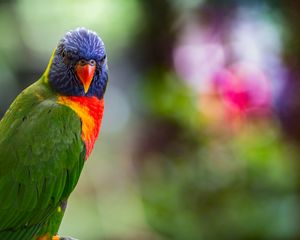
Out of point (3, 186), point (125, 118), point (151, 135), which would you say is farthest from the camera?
point (125, 118)

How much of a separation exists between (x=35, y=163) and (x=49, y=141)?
6cm

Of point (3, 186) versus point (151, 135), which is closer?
point (3, 186)

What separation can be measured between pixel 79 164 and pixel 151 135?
59.3 inches

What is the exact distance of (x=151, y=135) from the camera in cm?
345

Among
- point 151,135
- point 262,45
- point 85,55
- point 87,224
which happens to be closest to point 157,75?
point 151,135

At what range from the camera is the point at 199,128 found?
309 centimetres

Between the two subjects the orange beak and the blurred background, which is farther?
the blurred background

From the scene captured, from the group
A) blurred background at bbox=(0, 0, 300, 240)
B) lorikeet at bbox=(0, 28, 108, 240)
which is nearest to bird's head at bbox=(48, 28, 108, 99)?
lorikeet at bbox=(0, 28, 108, 240)

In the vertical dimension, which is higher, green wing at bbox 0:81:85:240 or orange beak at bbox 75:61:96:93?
orange beak at bbox 75:61:96:93

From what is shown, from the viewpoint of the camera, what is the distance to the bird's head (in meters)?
1.95

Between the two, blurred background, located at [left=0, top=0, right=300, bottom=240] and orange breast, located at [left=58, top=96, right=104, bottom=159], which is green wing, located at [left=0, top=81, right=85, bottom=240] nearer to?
orange breast, located at [left=58, top=96, right=104, bottom=159]

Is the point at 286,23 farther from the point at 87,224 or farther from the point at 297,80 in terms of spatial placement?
the point at 87,224

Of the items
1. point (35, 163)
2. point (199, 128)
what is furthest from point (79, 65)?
point (199, 128)

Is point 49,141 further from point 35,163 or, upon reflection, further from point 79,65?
point 79,65
